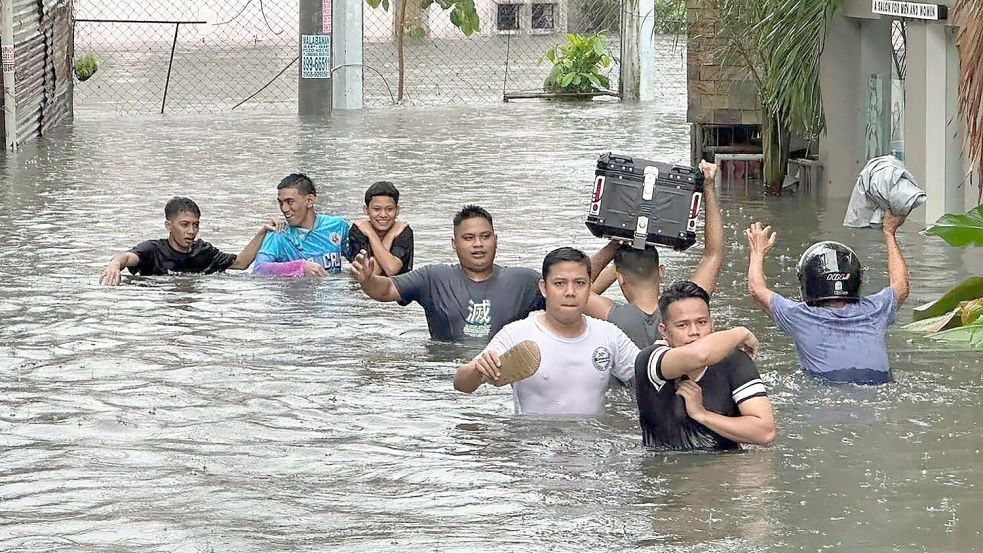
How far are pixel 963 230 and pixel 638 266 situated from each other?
233cm

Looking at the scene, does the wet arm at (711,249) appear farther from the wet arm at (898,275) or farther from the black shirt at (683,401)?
the black shirt at (683,401)

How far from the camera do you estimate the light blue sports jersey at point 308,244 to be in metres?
13.7

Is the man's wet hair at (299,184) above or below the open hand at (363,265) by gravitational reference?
above

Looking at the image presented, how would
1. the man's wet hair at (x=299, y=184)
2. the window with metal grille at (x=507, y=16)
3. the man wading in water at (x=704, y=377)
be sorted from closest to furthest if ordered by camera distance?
the man wading in water at (x=704, y=377)
the man's wet hair at (x=299, y=184)
the window with metal grille at (x=507, y=16)

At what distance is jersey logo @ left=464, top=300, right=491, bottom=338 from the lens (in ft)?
34.6

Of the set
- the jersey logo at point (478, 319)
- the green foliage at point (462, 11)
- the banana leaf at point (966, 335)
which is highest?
the green foliage at point (462, 11)

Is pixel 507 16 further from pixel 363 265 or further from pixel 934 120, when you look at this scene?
pixel 363 265

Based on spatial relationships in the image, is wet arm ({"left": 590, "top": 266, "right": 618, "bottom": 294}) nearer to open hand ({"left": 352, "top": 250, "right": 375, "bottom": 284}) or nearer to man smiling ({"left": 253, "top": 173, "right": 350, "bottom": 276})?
open hand ({"left": 352, "top": 250, "right": 375, "bottom": 284})

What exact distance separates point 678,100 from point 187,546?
2702 cm

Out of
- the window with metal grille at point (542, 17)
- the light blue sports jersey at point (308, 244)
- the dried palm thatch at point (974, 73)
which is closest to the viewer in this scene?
the dried palm thatch at point (974, 73)

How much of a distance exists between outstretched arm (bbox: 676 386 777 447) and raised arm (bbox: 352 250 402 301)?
2.56 meters

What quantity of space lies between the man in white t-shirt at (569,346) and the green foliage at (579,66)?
82.3 ft

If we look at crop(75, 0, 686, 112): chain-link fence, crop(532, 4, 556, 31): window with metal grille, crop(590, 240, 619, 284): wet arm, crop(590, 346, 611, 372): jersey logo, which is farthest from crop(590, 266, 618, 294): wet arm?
crop(532, 4, 556, 31): window with metal grille

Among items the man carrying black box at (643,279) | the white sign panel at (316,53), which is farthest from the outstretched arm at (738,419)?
the white sign panel at (316,53)
